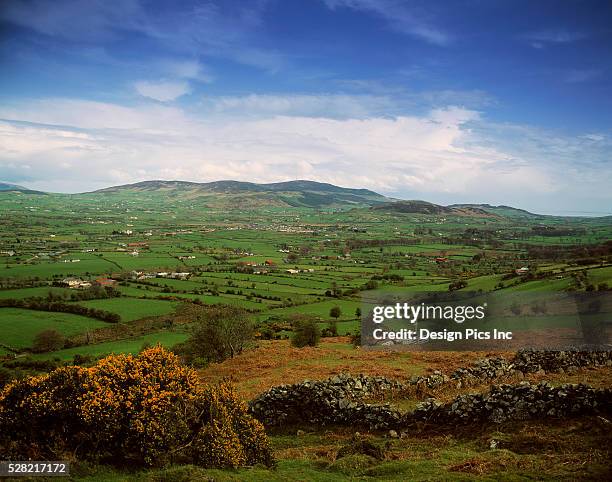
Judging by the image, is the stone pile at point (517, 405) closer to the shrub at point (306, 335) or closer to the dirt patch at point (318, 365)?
the dirt patch at point (318, 365)

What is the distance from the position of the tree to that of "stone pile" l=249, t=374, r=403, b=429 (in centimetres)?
1926

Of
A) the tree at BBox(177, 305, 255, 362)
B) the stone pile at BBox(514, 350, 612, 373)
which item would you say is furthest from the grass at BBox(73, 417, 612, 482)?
the tree at BBox(177, 305, 255, 362)

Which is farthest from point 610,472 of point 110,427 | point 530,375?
point 110,427

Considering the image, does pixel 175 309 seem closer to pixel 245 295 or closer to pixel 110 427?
pixel 245 295

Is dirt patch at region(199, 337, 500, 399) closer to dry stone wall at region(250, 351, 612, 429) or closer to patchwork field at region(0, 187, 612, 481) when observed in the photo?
patchwork field at region(0, 187, 612, 481)

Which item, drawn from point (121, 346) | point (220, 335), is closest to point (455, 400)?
point (220, 335)

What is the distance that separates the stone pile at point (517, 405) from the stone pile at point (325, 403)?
2.21m

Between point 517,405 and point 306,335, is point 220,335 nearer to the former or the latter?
point 306,335

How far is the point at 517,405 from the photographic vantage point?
15.6 metres

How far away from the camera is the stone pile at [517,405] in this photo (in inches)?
586

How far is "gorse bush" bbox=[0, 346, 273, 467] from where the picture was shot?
1254cm

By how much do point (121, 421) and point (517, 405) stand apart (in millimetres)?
13628

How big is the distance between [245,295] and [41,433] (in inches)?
2713

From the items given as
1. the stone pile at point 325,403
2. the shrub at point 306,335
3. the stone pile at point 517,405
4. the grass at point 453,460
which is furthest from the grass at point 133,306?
the stone pile at point 517,405
